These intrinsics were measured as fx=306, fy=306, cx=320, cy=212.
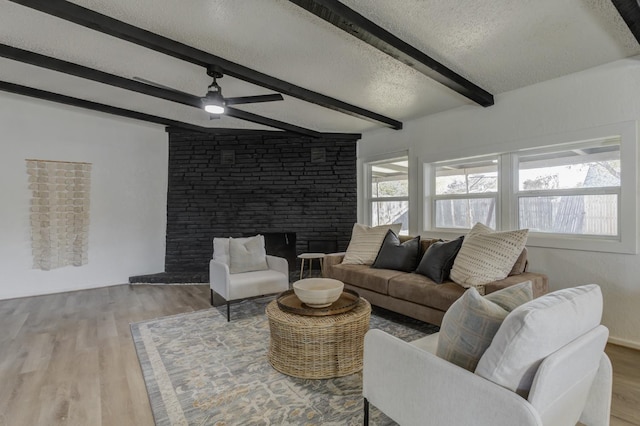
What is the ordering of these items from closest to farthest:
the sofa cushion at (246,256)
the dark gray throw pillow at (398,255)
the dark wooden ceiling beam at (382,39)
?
the dark wooden ceiling beam at (382,39)
the dark gray throw pillow at (398,255)
the sofa cushion at (246,256)

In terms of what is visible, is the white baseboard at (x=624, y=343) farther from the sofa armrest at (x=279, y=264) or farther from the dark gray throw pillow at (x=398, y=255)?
the sofa armrest at (x=279, y=264)

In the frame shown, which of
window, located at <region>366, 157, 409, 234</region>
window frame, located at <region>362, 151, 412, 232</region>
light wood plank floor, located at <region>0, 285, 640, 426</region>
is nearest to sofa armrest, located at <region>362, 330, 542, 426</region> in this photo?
light wood plank floor, located at <region>0, 285, 640, 426</region>

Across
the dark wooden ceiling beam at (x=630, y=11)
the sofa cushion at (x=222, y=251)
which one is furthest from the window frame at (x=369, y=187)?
the dark wooden ceiling beam at (x=630, y=11)

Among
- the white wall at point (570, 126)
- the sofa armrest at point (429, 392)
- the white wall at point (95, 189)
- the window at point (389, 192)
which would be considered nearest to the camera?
the sofa armrest at point (429, 392)

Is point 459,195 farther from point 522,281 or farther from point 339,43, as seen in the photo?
point 339,43

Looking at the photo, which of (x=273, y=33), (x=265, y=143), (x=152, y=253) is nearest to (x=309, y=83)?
(x=273, y=33)

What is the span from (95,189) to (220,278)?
2.88 metres

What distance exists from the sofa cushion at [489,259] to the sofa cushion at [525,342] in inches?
59.0

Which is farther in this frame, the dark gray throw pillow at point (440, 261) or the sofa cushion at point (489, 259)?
the dark gray throw pillow at point (440, 261)

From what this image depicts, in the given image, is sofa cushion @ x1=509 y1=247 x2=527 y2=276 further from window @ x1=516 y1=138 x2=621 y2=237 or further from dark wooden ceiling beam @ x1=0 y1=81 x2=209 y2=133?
dark wooden ceiling beam @ x1=0 y1=81 x2=209 y2=133

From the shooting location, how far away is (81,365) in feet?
7.45

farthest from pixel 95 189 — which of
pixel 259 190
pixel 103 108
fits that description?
pixel 259 190

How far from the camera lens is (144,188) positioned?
5.03 meters

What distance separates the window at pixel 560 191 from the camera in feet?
8.94
